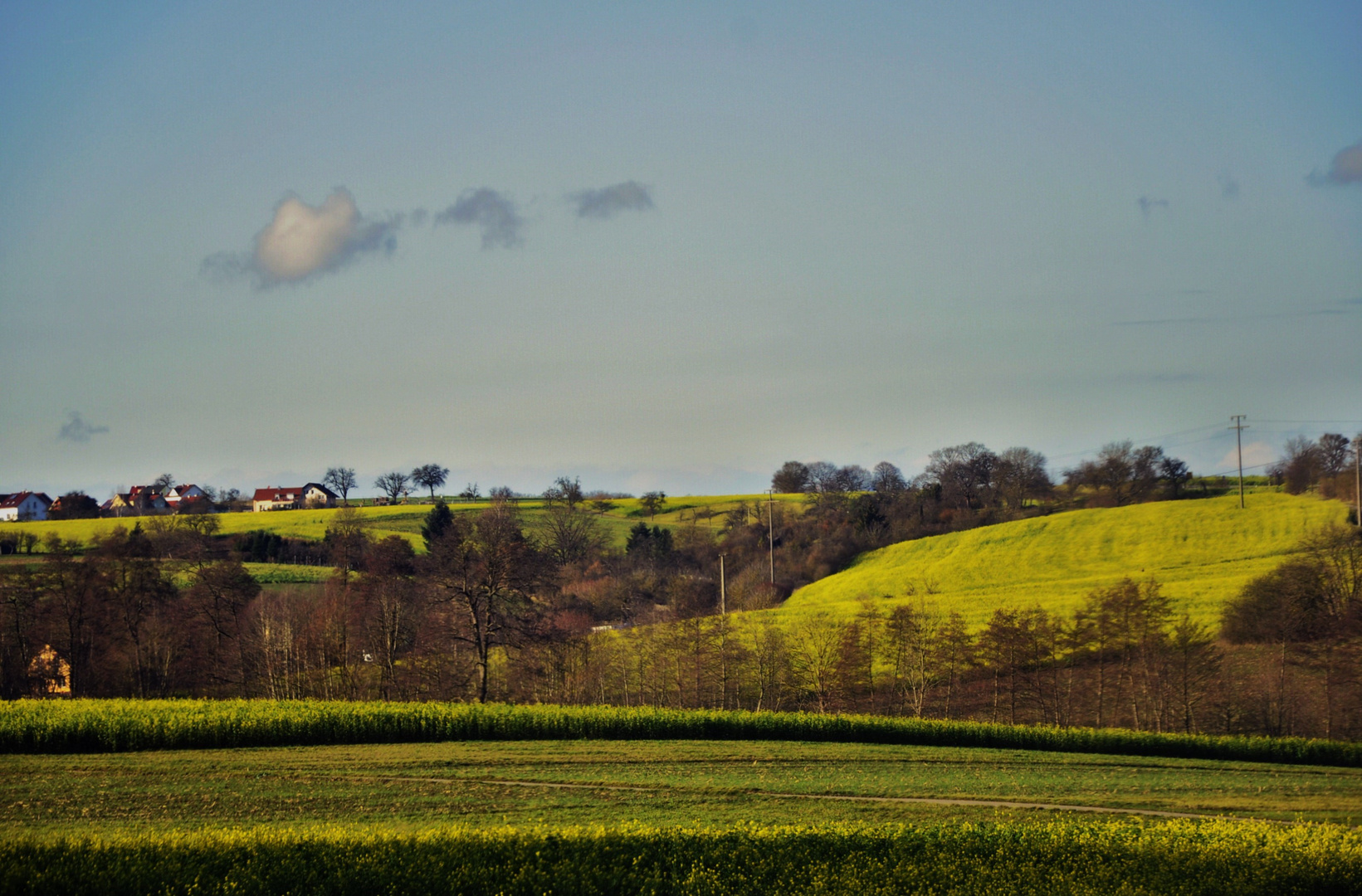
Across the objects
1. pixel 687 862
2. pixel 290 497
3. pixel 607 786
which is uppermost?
pixel 290 497

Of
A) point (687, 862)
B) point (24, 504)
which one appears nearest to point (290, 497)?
point (24, 504)

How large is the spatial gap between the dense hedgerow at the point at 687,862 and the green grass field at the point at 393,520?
270 ft

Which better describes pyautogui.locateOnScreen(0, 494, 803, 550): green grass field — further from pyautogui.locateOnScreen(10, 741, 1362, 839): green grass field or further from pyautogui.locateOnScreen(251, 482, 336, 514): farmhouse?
pyautogui.locateOnScreen(10, 741, 1362, 839): green grass field

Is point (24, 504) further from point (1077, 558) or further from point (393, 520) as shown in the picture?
point (1077, 558)

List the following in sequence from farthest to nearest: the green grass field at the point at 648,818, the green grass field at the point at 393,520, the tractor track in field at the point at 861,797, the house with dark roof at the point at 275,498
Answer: the house with dark roof at the point at 275,498 < the green grass field at the point at 393,520 < the tractor track in field at the point at 861,797 < the green grass field at the point at 648,818

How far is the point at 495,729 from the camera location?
29.4 metres

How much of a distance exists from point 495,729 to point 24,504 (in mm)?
151195

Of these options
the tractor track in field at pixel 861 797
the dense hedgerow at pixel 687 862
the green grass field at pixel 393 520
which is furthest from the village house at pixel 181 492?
the dense hedgerow at pixel 687 862

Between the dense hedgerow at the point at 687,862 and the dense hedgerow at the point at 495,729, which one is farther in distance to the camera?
the dense hedgerow at the point at 495,729

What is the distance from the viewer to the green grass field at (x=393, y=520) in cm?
9538

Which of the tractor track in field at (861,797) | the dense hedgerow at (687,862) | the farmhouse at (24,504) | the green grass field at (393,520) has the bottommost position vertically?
the tractor track in field at (861,797)

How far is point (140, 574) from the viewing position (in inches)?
1898

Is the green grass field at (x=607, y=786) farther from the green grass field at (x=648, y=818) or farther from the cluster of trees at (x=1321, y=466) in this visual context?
the cluster of trees at (x=1321, y=466)

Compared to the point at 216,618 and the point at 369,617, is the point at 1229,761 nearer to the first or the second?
the point at 369,617
